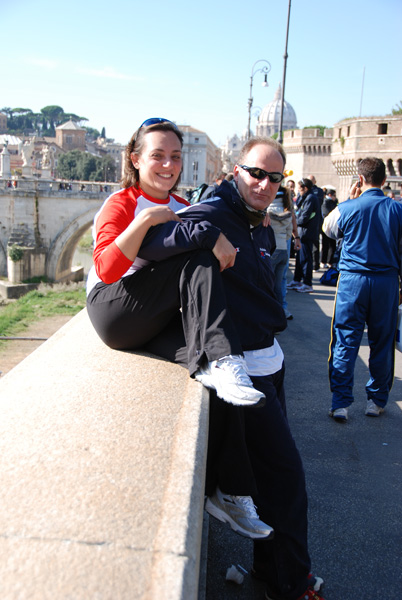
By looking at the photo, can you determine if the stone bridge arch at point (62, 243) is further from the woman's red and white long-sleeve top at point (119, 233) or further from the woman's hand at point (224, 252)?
the woman's hand at point (224, 252)

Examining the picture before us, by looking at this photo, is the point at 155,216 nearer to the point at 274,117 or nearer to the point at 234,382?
the point at 234,382

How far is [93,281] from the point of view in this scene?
2219 millimetres

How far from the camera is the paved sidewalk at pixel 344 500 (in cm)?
194

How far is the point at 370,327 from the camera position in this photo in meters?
3.40

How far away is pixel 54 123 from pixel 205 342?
493 feet

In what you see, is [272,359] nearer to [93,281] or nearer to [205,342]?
[205,342]

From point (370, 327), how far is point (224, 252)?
184cm

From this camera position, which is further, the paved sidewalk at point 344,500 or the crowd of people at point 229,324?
the paved sidewalk at point 344,500

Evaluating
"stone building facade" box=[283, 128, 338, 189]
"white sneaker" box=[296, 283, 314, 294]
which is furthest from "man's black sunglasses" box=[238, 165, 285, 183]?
"stone building facade" box=[283, 128, 338, 189]

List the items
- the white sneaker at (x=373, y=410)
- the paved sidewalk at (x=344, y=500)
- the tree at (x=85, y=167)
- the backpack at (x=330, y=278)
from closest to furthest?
the paved sidewalk at (x=344, y=500) < the white sneaker at (x=373, y=410) < the backpack at (x=330, y=278) < the tree at (x=85, y=167)

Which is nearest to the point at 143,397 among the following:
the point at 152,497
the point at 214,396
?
the point at 214,396

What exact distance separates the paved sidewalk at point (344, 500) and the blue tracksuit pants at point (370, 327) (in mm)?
207

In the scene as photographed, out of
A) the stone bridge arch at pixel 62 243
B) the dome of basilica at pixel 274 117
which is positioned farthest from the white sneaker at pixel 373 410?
the dome of basilica at pixel 274 117

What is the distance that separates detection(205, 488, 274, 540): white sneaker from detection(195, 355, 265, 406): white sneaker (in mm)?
339
